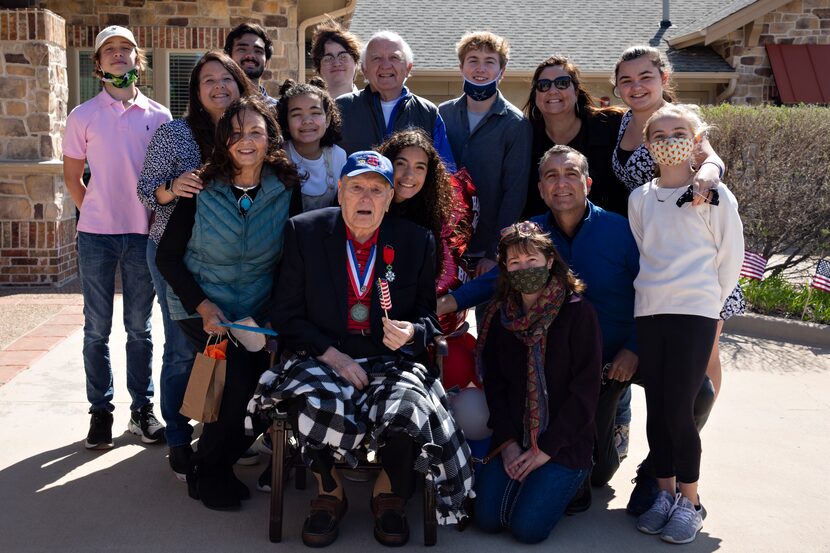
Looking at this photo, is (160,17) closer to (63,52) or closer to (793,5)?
(63,52)

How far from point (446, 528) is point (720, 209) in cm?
167

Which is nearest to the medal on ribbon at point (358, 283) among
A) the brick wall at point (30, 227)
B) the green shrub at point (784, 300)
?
the green shrub at point (784, 300)

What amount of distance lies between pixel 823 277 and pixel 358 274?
4.99m

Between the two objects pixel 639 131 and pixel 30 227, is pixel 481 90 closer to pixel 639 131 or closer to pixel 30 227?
pixel 639 131

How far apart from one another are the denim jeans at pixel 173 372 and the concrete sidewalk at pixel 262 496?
0.23 meters

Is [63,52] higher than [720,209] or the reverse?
higher

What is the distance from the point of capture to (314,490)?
13.3ft

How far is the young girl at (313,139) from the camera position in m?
4.20

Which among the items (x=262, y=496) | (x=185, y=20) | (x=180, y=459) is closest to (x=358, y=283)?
(x=262, y=496)

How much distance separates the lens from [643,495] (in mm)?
3820

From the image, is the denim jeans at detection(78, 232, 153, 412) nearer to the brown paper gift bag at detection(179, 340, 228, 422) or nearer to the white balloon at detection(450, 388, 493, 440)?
the brown paper gift bag at detection(179, 340, 228, 422)

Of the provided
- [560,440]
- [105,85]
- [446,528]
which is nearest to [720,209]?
[560,440]

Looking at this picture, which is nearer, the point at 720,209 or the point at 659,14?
the point at 720,209

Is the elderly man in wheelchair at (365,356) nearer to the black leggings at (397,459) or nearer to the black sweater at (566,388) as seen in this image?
the black leggings at (397,459)
